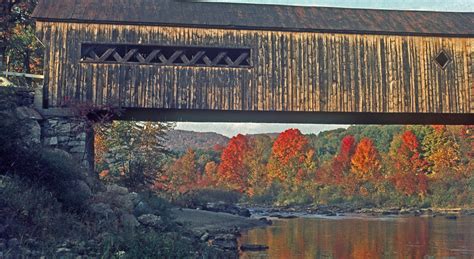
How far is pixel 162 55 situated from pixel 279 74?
3523 mm

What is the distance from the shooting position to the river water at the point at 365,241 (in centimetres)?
1539

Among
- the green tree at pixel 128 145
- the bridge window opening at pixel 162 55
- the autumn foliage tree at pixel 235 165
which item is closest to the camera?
the bridge window opening at pixel 162 55

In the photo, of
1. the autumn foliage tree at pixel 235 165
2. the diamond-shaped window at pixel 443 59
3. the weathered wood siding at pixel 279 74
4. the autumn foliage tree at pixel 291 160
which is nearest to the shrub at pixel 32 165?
the weathered wood siding at pixel 279 74

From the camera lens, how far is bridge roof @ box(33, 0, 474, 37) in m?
16.8

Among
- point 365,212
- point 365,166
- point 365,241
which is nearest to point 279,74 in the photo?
point 365,241

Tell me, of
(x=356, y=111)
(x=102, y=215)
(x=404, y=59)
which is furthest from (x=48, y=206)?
(x=404, y=59)

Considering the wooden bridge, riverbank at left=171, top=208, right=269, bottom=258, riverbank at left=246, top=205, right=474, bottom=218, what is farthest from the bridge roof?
riverbank at left=246, top=205, right=474, bottom=218

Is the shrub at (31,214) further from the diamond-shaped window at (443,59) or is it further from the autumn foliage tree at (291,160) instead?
the autumn foliage tree at (291,160)

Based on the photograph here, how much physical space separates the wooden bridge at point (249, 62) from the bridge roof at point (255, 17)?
42 mm

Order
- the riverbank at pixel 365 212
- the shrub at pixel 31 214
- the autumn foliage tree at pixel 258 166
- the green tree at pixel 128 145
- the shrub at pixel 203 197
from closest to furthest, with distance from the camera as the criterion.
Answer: the shrub at pixel 31 214, the shrub at pixel 203 197, the green tree at pixel 128 145, the riverbank at pixel 365 212, the autumn foliage tree at pixel 258 166

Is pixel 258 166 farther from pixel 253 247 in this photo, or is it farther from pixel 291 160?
pixel 253 247

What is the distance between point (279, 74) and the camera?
1702 cm

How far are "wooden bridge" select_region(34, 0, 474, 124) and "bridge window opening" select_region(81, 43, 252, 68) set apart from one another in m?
0.03

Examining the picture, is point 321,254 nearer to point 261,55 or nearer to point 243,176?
point 261,55
